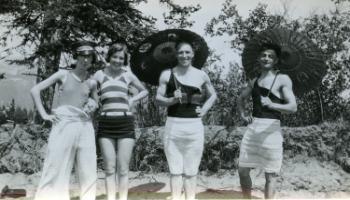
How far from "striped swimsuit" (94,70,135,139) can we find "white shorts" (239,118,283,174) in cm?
118

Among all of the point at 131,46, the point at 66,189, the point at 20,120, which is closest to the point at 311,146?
the point at 131,46

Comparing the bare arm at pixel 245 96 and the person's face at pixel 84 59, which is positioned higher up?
the person's face at pixel 84 59

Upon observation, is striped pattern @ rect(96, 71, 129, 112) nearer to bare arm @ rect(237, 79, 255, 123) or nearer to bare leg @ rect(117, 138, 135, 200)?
bare leg @ rect(117, 138, 135, 200)

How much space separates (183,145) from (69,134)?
106cm

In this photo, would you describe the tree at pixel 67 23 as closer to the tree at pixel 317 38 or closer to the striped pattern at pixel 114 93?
the tree at pixel 317 38

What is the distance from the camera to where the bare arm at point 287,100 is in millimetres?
4516

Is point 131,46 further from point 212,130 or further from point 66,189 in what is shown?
point 66,189

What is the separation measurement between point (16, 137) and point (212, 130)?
10.6ft

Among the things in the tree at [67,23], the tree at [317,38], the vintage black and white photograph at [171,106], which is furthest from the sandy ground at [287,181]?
the tree at [67,23]

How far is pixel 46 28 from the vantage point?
10039 millimetres

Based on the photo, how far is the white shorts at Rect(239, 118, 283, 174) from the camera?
461cm

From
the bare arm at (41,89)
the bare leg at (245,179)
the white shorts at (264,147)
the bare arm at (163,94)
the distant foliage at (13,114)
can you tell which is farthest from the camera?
the distant foliage at (13,114)

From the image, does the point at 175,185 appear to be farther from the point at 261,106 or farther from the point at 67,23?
the point at 67,23

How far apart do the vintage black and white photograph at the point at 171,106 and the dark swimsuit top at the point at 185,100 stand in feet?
0.03
